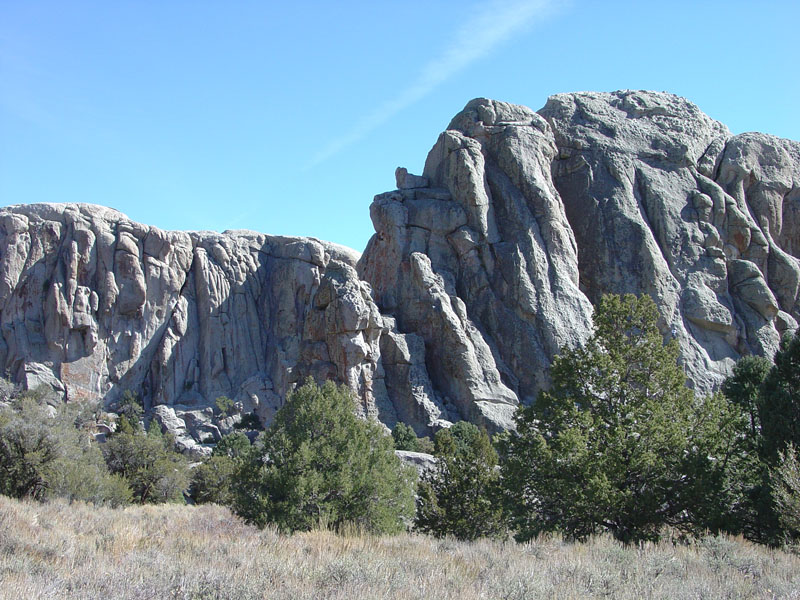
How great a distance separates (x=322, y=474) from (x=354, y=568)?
10.4 metres

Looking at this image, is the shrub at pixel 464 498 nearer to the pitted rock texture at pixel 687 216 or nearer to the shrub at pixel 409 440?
the shrub at pixel 409 440

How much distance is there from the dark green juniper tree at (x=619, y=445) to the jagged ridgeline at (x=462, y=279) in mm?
26853

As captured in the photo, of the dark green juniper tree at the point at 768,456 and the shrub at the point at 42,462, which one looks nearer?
the dark green juniper tree at the point at 768,456

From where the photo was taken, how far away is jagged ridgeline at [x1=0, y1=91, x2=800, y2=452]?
46.9m

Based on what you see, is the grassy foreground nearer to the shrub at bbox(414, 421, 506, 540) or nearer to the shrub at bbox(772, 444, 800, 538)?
the shrub at bbox(772, 444, 800, 538)

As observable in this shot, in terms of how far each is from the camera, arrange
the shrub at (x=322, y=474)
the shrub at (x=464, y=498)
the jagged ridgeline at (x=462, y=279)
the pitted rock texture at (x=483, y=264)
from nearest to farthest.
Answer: the shrub at (x=322, y=474)
the shrub at (x=464, y=498)
the jagged ridgeline at (x=462, y=279)
the pitted rock texture at (x=483, y=264)

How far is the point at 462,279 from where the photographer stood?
5159cm

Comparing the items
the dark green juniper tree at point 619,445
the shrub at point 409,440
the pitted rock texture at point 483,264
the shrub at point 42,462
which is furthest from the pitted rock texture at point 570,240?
the dark green juniper tree at point 619,445

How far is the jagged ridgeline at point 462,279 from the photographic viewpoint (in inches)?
1848

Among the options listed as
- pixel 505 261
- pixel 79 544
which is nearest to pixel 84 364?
pixel 505 261

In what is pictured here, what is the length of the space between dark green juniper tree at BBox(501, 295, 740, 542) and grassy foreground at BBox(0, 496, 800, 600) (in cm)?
335

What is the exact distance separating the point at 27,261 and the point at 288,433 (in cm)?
5142

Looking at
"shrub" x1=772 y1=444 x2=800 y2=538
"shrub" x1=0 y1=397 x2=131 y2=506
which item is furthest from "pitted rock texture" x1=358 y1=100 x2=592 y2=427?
"shrub" x1=772 y1=444 x2=800 y2=538

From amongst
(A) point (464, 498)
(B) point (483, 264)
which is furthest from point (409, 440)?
(A) point (464, 498)
